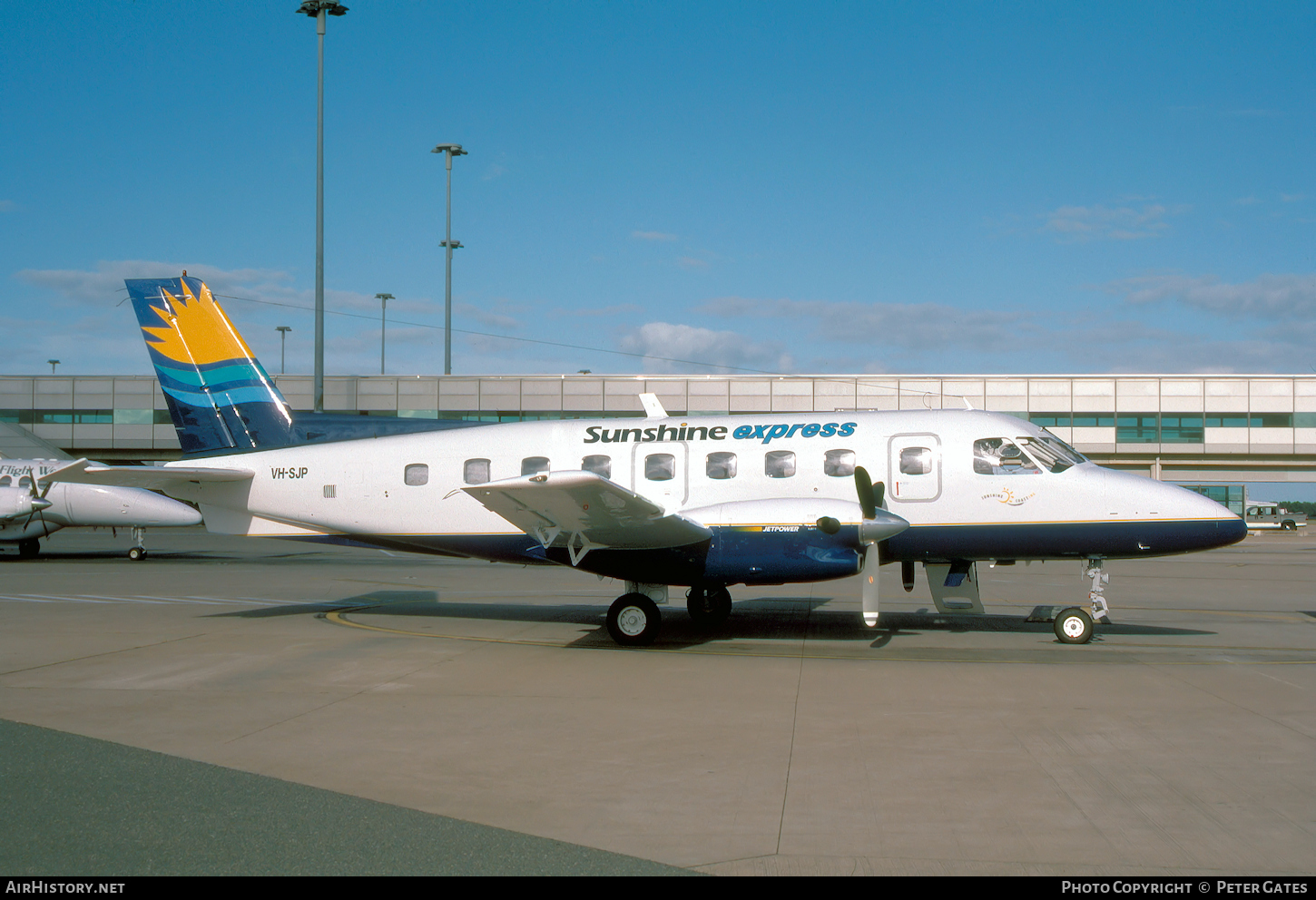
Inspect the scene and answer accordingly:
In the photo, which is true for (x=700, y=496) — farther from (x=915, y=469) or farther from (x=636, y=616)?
(x=915, y=469)

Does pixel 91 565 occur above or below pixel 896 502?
below

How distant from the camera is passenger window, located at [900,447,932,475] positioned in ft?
42.7

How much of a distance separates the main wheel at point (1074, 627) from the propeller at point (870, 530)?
107 inches

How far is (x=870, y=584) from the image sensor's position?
12.0m

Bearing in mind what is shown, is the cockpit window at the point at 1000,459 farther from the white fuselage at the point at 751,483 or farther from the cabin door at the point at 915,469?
the cabin door at the point at 915,469

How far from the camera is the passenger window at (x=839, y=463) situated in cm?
1312

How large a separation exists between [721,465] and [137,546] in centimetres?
2386


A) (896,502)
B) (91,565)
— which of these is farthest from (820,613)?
(91,565)

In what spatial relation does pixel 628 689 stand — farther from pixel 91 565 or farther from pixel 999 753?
pixel 91 565

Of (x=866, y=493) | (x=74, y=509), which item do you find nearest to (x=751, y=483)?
(x=866, y=493)

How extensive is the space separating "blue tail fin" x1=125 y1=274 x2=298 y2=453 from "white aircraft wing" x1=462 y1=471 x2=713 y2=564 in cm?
573

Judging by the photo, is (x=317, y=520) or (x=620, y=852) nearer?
(x=620, y=852)

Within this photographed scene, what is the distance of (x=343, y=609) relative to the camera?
659 inches

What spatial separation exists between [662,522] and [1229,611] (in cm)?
1108
